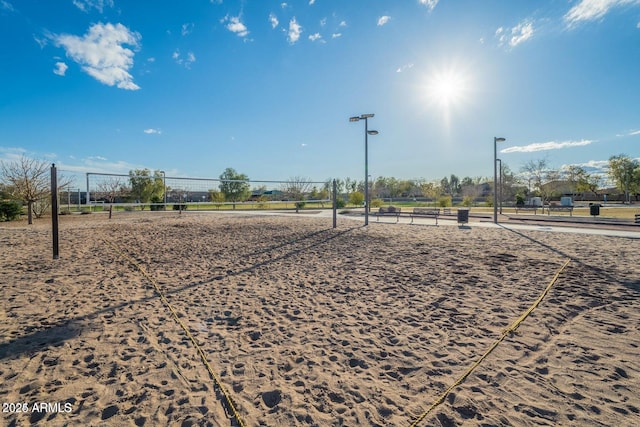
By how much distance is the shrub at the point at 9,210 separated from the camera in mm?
16250

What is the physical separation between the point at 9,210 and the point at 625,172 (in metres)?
75.3

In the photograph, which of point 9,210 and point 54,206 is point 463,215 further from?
point 9,210

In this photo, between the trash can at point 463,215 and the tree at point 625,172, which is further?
the tree at point 625,172

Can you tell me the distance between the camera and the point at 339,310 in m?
4.07

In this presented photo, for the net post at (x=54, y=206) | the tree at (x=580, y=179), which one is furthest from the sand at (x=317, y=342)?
the tree at (x=580, y=179)

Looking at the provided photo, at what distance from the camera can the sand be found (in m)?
2.20

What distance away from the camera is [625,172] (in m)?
48.4

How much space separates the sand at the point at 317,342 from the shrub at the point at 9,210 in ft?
47.1

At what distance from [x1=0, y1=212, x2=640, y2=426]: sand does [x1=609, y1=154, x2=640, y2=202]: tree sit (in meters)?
61.4

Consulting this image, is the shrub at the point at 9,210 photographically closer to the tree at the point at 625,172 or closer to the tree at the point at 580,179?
the tree at the point at 580,179

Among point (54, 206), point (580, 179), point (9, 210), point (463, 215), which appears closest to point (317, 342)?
point (54, 206)

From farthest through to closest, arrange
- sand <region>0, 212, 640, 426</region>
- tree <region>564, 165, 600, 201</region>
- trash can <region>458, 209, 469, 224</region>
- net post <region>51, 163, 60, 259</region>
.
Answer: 1. tree <region>564, 165, 600, 201</region>
2. trash can <region>458, 209, 469, 224</region>
3. net post <region>51, 163, 60, 259</region>
4. sand <region>0, 212, 640, 426</region>

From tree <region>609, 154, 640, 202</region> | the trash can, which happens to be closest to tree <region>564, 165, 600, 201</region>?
tree <region>609, 154, 640, 202</region>

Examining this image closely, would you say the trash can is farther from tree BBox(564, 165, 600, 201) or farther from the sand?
tree BBox(564, 165, 600, 201)
